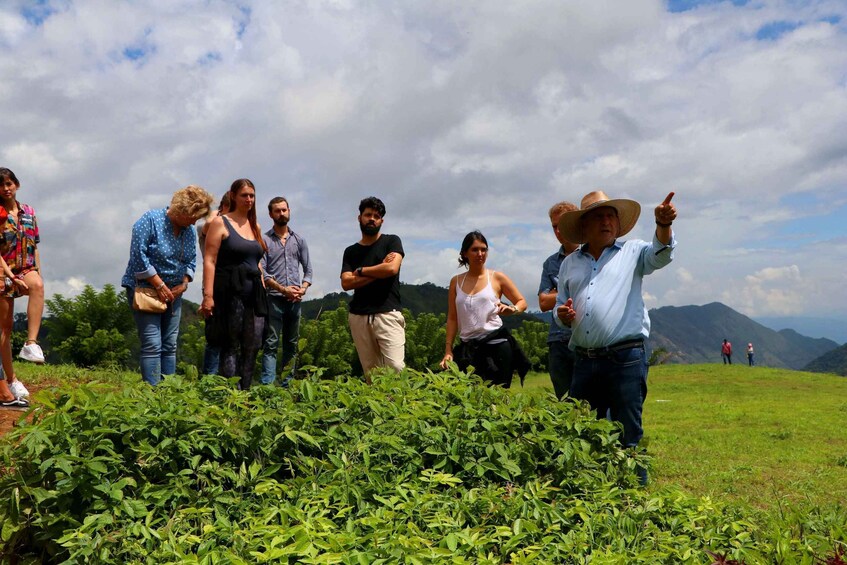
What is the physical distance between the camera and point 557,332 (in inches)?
224

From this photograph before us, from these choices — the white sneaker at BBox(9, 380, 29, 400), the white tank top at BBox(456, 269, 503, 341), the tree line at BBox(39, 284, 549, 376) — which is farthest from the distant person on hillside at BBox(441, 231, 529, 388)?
the tree line at BBox(39, 284, 549, 376)

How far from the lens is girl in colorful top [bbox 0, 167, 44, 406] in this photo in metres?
6.86

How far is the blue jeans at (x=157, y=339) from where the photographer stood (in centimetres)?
617

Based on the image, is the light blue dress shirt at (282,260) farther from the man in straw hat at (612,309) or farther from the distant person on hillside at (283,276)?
the man in straw hat at (612,309)

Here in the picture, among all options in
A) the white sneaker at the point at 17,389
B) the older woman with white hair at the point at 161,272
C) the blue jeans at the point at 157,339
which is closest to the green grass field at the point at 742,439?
the blue jeans at the point at 157,339

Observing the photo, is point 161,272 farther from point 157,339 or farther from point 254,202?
point 254,202

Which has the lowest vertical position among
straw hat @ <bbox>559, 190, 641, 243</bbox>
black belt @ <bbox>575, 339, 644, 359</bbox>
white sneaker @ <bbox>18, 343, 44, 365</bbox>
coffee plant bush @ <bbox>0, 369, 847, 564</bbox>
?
coffee plant bush @ <bbox>0, 369, 847, 564</bbox>

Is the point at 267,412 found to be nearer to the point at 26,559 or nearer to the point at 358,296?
the point at 26,559

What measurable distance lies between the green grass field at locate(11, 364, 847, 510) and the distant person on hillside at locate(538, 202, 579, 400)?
0.72 metres

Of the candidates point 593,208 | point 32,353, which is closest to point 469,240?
point 593,208

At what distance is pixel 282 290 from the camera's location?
25.1 ft

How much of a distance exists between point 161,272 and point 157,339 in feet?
1.95

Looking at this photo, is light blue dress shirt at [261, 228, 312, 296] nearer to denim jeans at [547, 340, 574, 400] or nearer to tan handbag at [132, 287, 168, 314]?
tan handbag at [132, 287, 168, 314]

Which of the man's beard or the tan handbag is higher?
the man's beard
